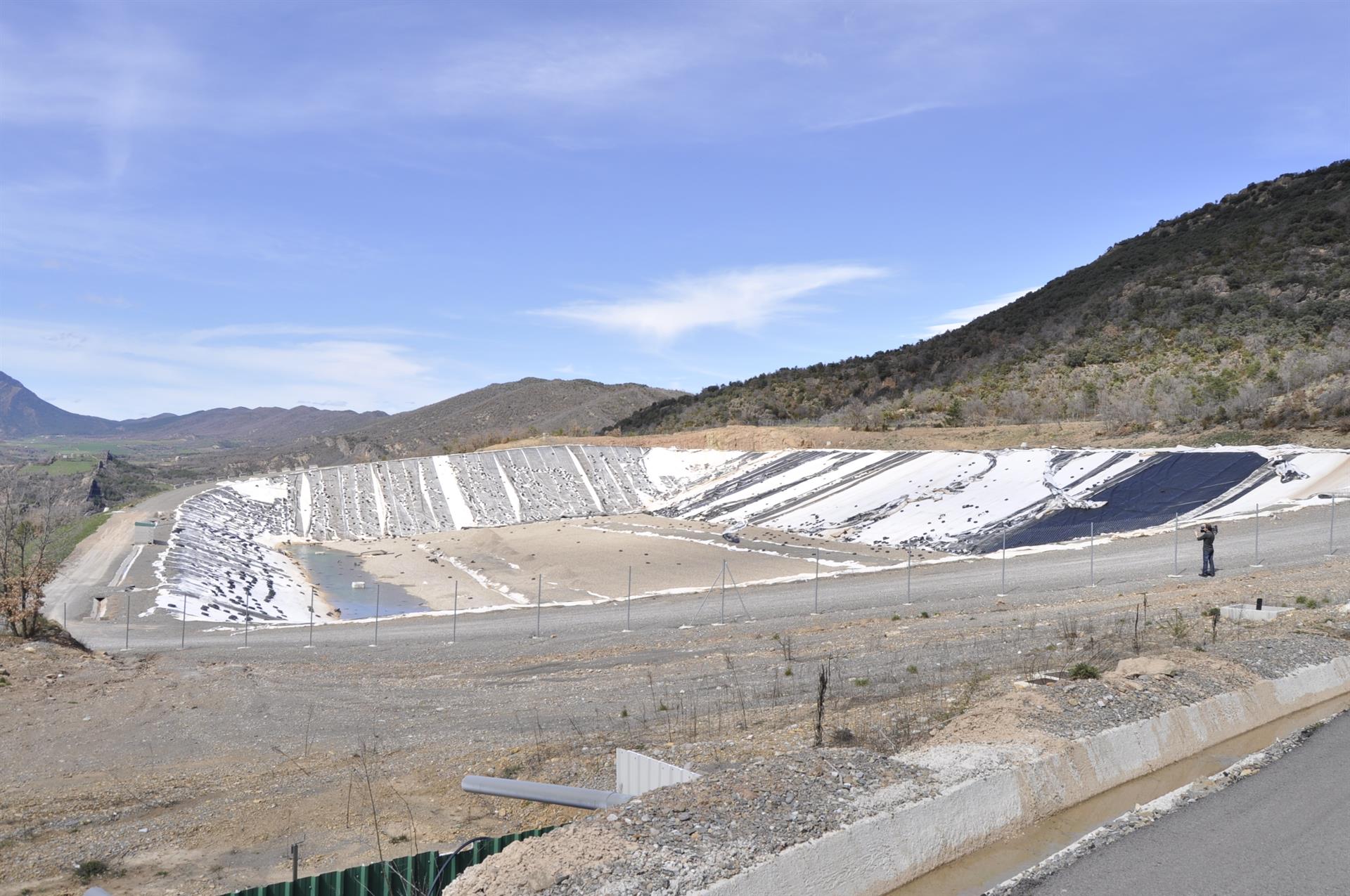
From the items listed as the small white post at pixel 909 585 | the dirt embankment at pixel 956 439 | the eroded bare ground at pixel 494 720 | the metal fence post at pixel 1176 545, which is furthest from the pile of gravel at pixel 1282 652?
the dirt embankment at pixel 956 439

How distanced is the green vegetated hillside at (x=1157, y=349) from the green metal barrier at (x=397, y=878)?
31395mm

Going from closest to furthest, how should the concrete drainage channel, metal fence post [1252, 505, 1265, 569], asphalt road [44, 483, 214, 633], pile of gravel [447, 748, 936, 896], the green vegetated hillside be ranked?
pile of gravel [447, 748, 936, 896] < the concrete drainage channel < metal fence post [1252, 505, 1265, 569] < asphalt road [44, 483, 214, 633] < the green vegetated hillside

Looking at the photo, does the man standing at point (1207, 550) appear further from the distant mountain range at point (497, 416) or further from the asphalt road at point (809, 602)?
Result: the distant mountain range at point (497, 416)

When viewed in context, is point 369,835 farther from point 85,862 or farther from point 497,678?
point 497,678

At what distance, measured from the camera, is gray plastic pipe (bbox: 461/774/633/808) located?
6.43 meters

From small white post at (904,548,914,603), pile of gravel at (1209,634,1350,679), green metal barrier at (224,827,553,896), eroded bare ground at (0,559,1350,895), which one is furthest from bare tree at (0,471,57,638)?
pile of gravel at (1209,634,1350,679)

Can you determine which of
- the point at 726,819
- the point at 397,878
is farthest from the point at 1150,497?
the point at 397,878

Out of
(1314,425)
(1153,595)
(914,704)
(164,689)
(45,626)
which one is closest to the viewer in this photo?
(914,704)

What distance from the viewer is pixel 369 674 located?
1555 centimetres

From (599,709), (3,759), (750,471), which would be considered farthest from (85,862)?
(750,471)

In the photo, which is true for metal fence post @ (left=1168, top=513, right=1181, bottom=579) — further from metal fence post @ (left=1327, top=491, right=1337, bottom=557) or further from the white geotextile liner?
metal fence post @ (left=1327, top=491, right=1337, bottom=557)

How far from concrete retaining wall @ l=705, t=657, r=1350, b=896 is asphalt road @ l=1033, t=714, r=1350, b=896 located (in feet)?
2.18

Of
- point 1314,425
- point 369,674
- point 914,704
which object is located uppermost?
point 1314,425

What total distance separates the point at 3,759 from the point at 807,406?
59852 mm
